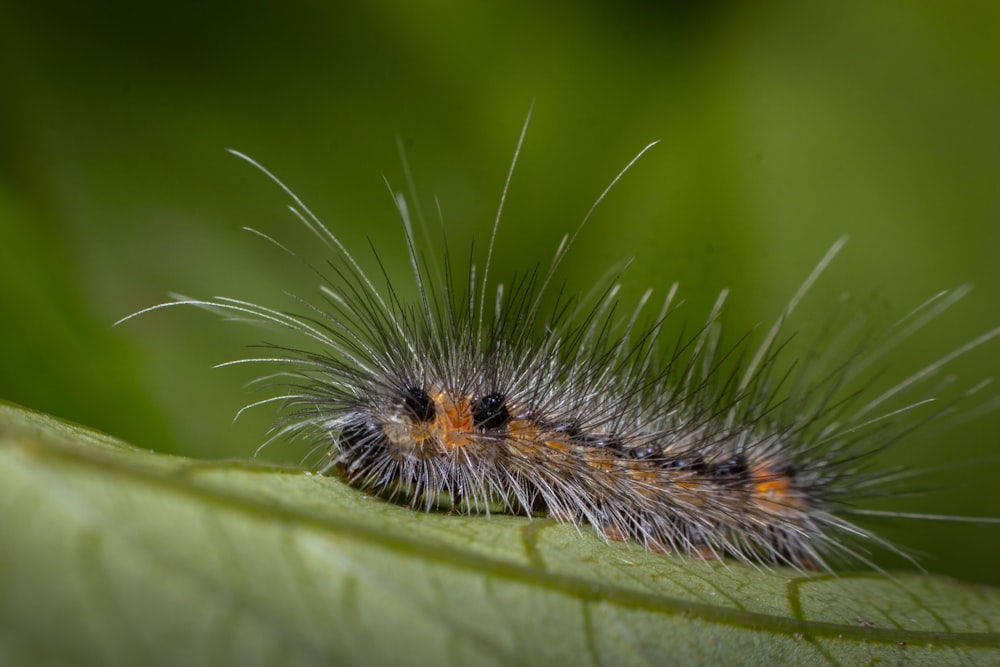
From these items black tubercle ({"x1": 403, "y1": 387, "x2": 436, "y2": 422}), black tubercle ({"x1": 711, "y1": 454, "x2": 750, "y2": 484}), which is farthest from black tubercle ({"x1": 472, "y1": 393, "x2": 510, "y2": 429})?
black tubercle ({"x1": 711, "y1": 454, "x2": 750, "y2": 484})

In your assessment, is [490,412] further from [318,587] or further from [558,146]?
[558,146]

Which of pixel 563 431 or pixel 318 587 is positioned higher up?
pixel 563 431

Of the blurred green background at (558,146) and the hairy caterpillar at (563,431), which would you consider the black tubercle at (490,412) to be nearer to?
the hairy caterpillar at (563,431)

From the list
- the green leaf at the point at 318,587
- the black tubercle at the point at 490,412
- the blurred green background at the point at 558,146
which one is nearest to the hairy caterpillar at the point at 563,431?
the black tubercle at the point at 490,412

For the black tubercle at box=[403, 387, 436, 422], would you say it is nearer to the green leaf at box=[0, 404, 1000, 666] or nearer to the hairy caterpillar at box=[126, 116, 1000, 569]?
the hairy caterpillar at box=[126, 116, 1000, 569]

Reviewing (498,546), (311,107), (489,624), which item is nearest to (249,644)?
(489,624)

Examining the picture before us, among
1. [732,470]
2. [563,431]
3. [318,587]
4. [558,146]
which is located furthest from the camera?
[558,146]

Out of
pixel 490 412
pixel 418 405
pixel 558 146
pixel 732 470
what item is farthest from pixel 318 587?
pixel 558 146
